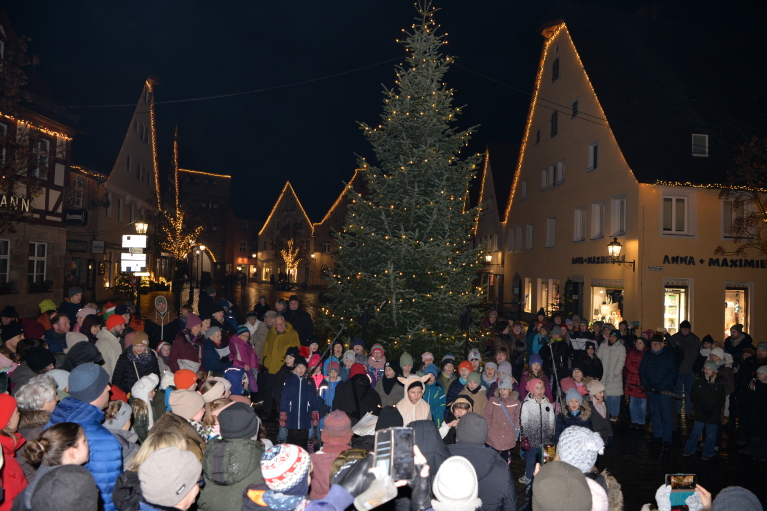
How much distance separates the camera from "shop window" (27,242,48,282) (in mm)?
22420

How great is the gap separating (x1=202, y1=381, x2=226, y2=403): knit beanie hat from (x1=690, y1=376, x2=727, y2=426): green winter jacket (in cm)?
736

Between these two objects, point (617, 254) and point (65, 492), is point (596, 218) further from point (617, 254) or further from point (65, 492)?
point (65, 492)

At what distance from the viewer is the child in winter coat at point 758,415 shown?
8297 millimetres

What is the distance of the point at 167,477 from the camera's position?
121 inches

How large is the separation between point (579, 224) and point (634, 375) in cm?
1407

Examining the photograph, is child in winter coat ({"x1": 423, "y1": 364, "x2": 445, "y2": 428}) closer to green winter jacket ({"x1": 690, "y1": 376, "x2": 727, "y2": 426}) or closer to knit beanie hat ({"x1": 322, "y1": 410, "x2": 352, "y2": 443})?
knit beanie hat ({"x1": 322, "y1": 410, "x2": 352, "y2": 443})

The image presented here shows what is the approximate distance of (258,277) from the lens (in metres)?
75.7

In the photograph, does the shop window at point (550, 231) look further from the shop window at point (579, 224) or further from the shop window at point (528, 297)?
the shop window at point (528, 297)

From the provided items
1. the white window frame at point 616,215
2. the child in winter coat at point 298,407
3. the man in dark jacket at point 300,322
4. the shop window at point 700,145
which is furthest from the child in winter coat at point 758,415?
the shop window at point 700,145

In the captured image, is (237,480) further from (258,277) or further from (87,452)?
(258,277)

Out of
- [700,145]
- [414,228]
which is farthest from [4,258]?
[700,145]

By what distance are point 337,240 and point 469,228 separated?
3365 millimetres

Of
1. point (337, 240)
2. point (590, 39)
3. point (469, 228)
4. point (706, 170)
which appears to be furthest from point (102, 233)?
point (706, 170)

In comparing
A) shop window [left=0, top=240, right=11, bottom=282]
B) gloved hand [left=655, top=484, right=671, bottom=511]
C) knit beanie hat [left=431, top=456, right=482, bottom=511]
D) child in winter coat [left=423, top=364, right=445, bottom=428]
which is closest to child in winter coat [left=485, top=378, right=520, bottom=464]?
child in winter coat [left=423, top=364, right=445, bottom=428]
